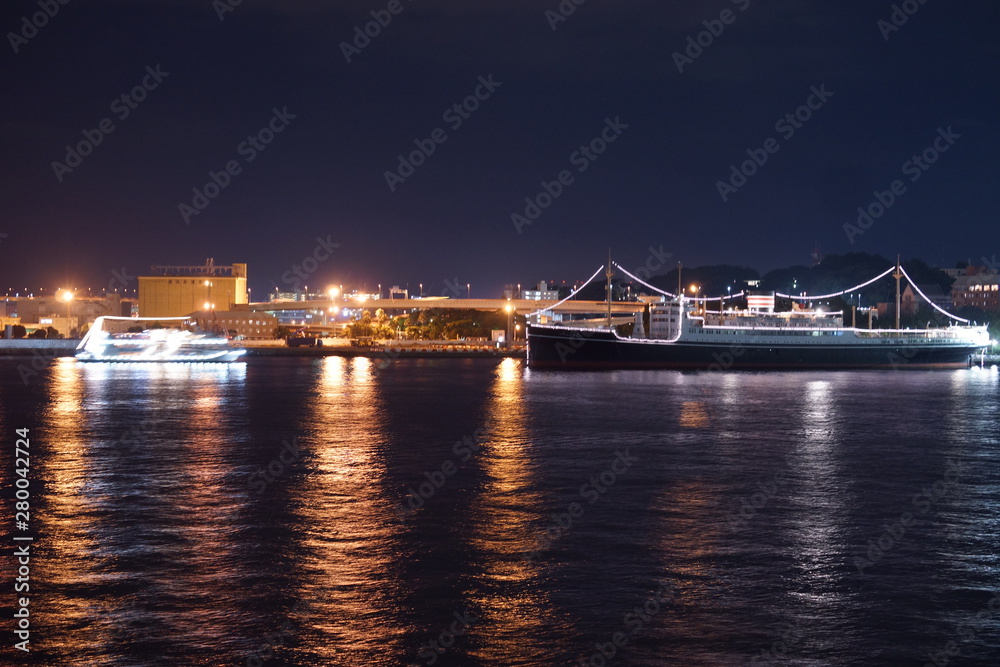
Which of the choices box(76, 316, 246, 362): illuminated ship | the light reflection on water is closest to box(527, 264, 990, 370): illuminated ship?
box(76, 316, 246, 362): illuminated ship

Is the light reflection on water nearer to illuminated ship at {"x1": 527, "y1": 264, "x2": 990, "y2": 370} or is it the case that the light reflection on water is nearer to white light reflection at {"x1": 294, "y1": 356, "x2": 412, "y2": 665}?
white light reflection at {"x1": 294, "y1": 356, "x2": 412, "y2": 665}

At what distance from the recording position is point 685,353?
56.0 meters

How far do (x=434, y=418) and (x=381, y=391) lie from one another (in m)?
9.99

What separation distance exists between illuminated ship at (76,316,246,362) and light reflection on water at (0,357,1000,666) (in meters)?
40.7

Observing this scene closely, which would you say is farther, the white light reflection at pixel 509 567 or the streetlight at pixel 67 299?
the streetlight at pixel 67 299

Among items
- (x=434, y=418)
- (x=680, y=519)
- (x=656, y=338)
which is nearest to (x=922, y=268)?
(x=656, y=338)

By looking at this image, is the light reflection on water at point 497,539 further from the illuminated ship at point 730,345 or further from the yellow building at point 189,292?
the yellow building at point 189,292

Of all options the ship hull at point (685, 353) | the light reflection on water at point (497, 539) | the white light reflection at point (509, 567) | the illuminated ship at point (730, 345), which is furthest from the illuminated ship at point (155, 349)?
the white light reflection at point (509, 567)

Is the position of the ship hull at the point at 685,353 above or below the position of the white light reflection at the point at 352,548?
above

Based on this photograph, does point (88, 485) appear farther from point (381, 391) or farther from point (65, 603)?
point (381, 391)

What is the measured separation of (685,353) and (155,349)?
1417 inches

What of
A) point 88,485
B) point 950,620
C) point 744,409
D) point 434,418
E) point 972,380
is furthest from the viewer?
point 972,380

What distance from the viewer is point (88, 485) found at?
1537cm

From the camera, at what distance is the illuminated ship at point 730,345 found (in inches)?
2162
